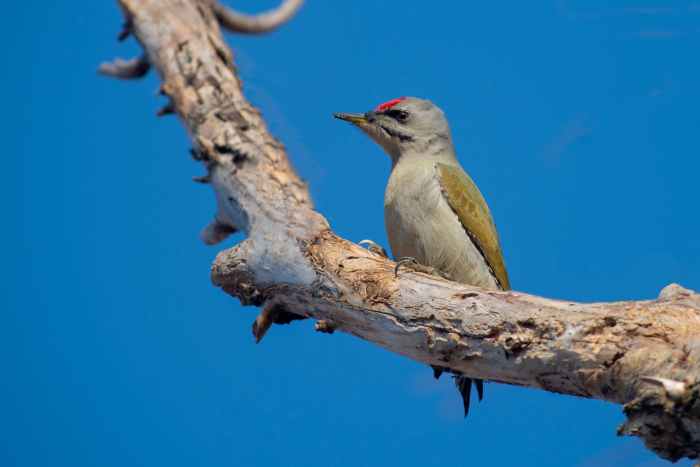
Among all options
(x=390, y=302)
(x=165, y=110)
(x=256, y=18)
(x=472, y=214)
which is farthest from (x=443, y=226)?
(x=256, y=18)

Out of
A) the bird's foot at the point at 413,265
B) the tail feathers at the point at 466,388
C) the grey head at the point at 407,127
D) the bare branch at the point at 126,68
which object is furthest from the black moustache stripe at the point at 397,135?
the bare branch at the point at 126,68

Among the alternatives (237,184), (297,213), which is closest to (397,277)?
(297,213)

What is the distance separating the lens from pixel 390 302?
295cm

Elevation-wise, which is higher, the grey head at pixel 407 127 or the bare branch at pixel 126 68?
the bare branch at pixel 126 68

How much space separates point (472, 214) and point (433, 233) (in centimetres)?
36

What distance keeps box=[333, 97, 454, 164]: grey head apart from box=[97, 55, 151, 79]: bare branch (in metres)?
2.60

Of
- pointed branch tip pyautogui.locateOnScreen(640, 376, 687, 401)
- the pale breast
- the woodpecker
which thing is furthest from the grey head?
pointed branch tip pyautogui.locateOnScreen(640, 376, 687, 401)

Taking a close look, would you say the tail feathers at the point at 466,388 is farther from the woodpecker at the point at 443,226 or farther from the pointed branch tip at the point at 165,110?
the pointed branch tip at the point at 165,110

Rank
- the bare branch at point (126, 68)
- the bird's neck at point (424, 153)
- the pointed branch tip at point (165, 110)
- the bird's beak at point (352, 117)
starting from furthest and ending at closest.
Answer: the bare branch at point (126, 68) → the pointed branch tip at point (165, 110) → the bird's beak at point (352, 117) → the bird's neck at point (424, 153)

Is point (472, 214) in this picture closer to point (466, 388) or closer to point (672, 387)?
point (466, 388)

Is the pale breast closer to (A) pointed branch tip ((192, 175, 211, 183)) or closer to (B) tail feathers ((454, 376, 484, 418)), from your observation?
(B) tail feathers ((454, 376, 484, 418))

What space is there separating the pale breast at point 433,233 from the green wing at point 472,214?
4cm

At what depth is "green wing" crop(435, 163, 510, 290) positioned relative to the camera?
3766 millimetres

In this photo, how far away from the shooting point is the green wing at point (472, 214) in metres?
3.77
